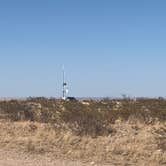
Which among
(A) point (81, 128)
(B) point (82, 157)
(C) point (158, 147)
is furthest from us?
(A) point (81, 128)

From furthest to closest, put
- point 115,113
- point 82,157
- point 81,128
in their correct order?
point 115,113, point 81,128, point 82,157

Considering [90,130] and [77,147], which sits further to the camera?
[90,130]

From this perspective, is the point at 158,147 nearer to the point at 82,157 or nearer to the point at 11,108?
the point at 82,157

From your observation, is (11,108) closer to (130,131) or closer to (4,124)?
(4,124)

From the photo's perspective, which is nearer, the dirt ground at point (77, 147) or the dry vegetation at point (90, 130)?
the dirt ground at point (77, 147)

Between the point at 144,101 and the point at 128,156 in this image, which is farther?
the point at 144,101

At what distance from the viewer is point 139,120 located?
25.8 m

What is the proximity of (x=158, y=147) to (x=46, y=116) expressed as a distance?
9493mm

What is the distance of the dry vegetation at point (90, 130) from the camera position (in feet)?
54.0

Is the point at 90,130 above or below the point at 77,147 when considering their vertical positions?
above

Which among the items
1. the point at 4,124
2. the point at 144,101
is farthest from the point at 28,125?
the point at 144,101

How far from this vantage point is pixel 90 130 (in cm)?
2083

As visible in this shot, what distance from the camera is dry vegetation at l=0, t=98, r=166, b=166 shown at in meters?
16.5

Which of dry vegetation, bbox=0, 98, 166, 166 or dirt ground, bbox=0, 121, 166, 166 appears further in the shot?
dry vegetation, bbox=0, 98, 166, 166
